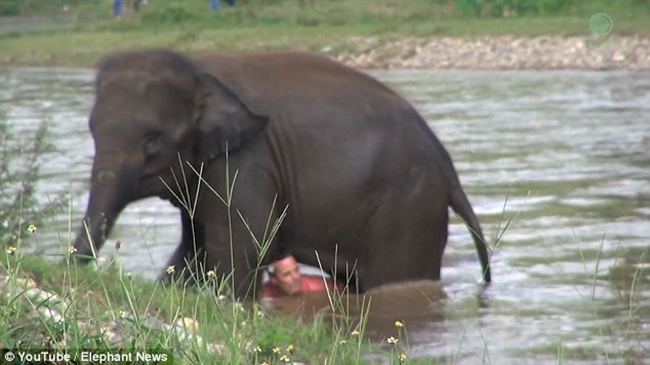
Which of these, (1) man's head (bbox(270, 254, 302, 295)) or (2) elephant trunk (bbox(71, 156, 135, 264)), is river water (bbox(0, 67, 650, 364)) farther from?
(1) man's head (bbox(270, 254, 302, 295))

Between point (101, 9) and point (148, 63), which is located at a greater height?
point (148, 63)

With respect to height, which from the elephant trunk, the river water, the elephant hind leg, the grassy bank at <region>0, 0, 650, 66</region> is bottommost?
the grassy bank at <region>0, 0, 650, 66</region>

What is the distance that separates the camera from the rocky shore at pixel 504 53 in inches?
1121

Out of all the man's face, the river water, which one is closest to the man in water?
the man's face

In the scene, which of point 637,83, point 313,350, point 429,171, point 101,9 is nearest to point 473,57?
point 637,83

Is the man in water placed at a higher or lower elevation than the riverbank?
higher

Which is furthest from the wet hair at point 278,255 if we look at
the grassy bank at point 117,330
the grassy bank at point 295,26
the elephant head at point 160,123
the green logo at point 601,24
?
the grassy bank at point 295,26

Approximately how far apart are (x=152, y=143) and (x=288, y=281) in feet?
3.79

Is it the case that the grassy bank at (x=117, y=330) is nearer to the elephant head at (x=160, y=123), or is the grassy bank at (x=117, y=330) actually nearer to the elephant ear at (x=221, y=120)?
the elephant head at (x=160, y=123)

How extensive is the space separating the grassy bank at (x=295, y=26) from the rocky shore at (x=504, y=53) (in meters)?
0.36

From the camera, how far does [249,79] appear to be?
9.17m

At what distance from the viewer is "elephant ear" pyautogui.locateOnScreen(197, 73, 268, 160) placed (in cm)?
873

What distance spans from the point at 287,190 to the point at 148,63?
0.97 metres

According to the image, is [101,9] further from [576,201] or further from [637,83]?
[576,201]
